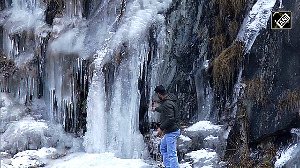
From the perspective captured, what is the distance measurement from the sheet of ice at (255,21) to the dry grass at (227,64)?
16 cm

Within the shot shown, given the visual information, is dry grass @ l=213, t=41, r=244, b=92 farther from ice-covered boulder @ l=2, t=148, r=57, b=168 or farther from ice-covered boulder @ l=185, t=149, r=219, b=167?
ice-covered boulder @ l=2, t=148, r=57, b=168

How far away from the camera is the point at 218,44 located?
34.4ft

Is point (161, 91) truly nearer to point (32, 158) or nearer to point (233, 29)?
point (233, 29)

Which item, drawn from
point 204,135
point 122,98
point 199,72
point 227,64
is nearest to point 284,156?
point 204,135

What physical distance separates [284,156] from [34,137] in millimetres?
4965

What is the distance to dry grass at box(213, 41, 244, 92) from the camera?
32.4 ft

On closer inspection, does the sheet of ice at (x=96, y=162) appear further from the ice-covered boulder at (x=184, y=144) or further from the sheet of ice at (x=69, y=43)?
the sheet of ice at (x=69, y=43)

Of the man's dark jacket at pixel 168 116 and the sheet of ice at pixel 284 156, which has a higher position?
the man's dark jacket at pixel 168 116

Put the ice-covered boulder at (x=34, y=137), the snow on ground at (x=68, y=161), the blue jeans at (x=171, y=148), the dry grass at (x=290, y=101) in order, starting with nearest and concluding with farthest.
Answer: the blue jeans at (x=171, y=148) < the dry grass at (x=290, y=101) < the snow on ground at (x=68, y=161) < the ice-covered boulder at (x=34, y=137)

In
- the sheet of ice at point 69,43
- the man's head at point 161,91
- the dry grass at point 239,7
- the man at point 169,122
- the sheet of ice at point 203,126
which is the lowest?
the sheet of ice at point 203,126

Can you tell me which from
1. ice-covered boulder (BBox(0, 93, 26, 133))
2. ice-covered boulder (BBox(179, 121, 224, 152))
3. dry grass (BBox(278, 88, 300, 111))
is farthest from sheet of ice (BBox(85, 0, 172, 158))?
dry grass (BBox(278, 88, 300, 111))

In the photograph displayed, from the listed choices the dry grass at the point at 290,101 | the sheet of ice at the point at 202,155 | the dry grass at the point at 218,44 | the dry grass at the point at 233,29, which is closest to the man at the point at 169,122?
the sheet of ice at the point at 202,155

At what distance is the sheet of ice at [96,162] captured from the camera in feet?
31.0

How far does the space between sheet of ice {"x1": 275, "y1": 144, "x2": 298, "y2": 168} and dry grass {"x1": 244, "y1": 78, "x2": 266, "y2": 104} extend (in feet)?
3.09
